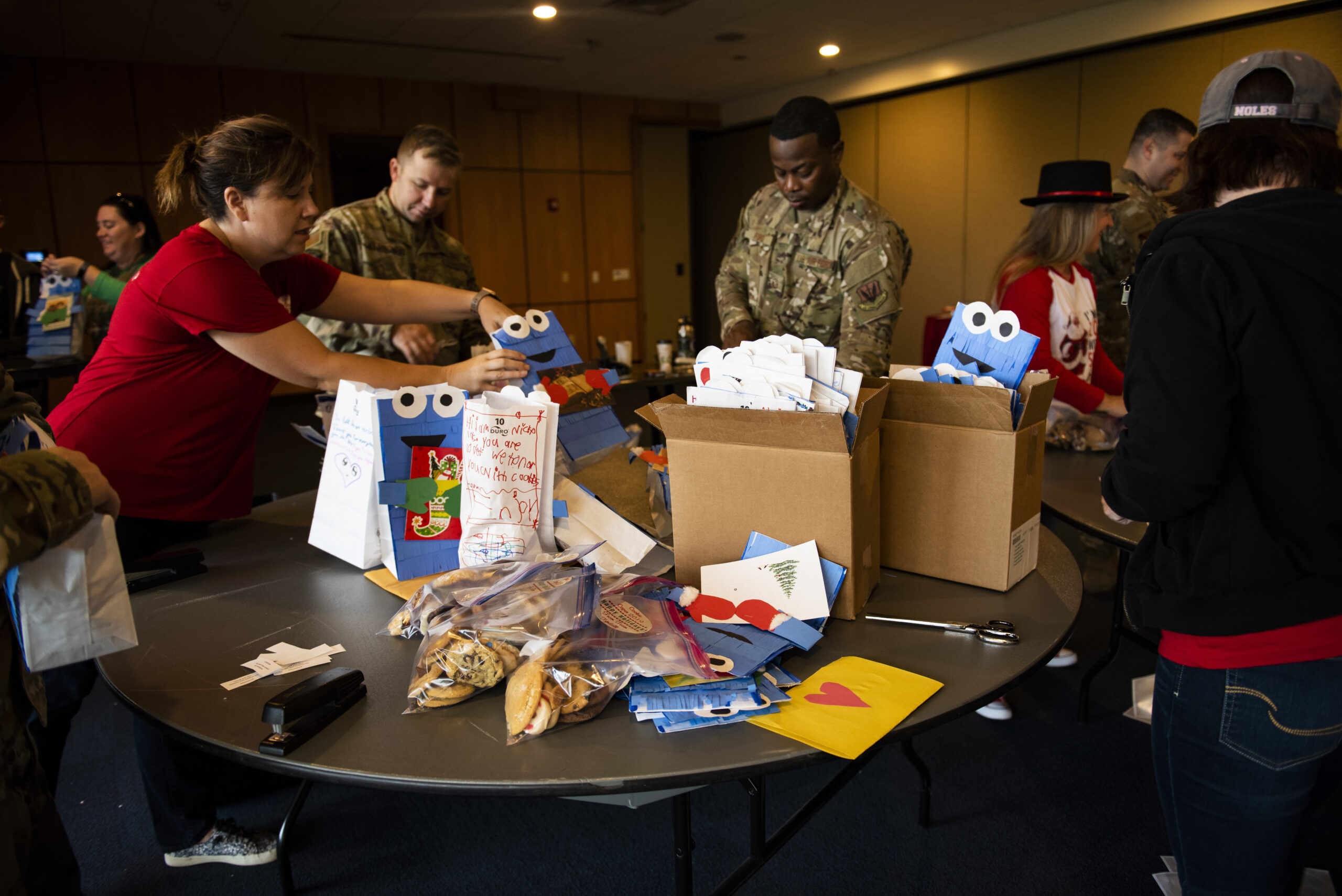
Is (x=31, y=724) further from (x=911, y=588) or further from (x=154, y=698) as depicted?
(x=911, y=588)

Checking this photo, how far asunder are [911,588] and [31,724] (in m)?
1.86

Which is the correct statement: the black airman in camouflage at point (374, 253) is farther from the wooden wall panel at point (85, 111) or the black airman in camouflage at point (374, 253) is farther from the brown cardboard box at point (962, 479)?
the wooden wall panel at point (85, 111)

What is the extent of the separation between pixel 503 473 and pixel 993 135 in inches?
239

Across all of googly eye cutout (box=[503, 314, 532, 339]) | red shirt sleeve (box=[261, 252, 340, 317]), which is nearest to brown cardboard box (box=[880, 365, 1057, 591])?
googly eye cutout (box=[503, 314, 532, 339])

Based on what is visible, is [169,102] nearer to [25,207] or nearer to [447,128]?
[25,207]

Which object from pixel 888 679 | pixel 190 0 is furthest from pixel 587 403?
pixel 190 0

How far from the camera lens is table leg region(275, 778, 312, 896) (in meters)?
1.57

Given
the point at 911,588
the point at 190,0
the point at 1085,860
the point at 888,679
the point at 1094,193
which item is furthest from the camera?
the point at 190,0

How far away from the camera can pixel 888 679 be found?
3.27ft

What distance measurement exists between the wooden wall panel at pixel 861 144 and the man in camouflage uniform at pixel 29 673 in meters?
6.89

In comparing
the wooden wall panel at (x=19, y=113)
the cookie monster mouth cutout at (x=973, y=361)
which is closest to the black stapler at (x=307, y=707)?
the cookie monster mouth cutout at (x=973, y=361)

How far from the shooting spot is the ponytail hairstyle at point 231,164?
61.3 inches

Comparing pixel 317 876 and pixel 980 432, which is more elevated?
pixel 980 432

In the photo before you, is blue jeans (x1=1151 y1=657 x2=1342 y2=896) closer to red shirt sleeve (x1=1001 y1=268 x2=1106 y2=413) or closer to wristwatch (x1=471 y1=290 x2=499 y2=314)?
red shirt sleeve (x1=1001 y1=268 x2=1106 y2=413)
